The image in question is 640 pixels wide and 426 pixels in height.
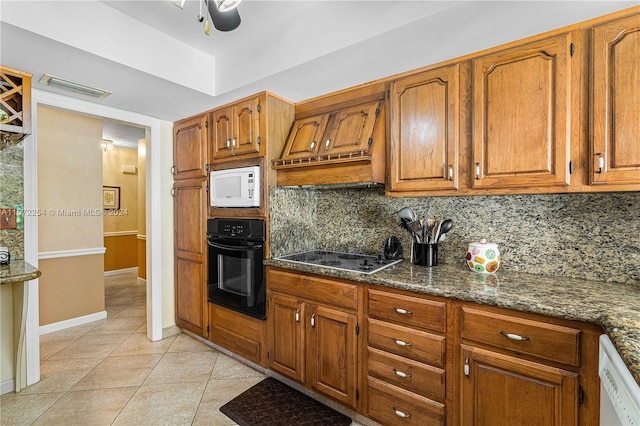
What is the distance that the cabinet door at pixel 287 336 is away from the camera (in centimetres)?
207

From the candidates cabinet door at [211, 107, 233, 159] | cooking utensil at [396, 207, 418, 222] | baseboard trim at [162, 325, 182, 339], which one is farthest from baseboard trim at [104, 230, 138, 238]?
cooking utensil at [396, 207, 418, 222]

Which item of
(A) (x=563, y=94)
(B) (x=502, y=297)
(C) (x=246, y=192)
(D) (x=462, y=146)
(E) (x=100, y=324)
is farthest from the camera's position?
(E) (x=100, y=324)

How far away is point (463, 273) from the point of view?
1.80 metres

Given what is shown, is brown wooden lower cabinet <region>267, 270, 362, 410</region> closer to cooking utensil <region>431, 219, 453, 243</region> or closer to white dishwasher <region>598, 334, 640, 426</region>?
cooking utensil <region>431, 219, 453, 243</region>

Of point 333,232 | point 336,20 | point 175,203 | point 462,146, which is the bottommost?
point 333,232

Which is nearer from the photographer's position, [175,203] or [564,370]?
[564,370]

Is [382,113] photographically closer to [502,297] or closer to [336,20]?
[336,20]

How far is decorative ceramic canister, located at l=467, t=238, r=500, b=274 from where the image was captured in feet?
5.79

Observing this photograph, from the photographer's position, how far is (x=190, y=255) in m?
2.93

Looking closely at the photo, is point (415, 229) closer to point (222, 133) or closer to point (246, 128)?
point (246, 128)

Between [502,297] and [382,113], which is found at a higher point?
[382,113]

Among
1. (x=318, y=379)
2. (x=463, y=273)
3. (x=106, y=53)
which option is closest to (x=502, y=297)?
(x=463, y=273)

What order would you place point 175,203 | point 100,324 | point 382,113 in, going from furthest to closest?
1. point 100,324
2. point 175,203
3. point 382,113

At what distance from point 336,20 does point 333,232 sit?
5.20ft
